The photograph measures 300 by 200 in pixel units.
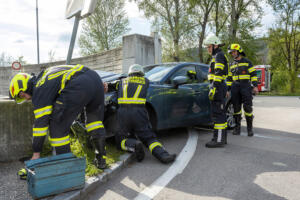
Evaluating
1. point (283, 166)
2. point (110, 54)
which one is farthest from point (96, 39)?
point (283, 166)

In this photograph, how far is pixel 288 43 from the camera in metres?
25.5

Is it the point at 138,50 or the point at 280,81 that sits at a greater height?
the point at 138,50

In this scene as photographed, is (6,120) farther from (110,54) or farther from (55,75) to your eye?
(110,54)

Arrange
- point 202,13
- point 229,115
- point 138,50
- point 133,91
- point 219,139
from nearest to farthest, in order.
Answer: point 133,91, point 219,139, point 229,115, point 138,50, point 202,13

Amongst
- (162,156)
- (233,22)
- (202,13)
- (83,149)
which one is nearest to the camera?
(162,156)

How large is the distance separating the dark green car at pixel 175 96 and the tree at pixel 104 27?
24009 millimetres

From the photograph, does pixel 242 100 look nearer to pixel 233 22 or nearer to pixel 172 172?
pixel 172 172

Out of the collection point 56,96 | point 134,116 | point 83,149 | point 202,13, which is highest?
point 202,13

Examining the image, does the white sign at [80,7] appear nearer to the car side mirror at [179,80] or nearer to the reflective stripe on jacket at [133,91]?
the reflective stripe on jacket at [133,91]

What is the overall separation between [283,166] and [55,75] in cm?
336

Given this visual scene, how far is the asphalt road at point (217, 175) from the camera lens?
2.74m

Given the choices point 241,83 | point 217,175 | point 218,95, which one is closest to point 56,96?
point 217,175

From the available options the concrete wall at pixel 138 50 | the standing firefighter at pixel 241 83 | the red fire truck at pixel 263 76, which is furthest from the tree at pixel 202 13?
the standing firefighter at pixel 241 83

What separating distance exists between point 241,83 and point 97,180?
13.3ft
